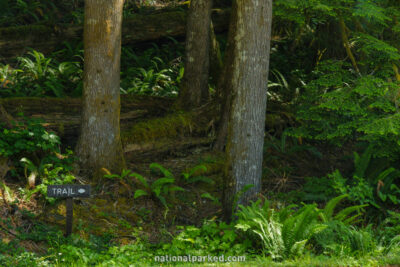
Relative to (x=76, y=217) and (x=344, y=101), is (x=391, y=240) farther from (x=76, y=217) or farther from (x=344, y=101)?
(x=76, y=217)

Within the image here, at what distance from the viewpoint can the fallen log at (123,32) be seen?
11.7m

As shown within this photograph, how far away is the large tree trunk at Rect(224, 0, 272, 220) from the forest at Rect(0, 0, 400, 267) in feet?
0.06

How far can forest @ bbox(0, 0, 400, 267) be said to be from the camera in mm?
5496

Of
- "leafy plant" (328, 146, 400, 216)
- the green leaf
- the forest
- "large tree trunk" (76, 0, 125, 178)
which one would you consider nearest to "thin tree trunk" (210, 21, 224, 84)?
the forest

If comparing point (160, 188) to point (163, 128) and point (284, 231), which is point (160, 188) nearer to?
point (163, 128)

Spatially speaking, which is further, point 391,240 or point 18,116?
point 18,116

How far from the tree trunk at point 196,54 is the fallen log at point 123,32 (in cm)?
339

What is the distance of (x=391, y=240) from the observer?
562cm

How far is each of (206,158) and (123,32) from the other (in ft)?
18.4

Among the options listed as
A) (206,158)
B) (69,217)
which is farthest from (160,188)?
(69,217)

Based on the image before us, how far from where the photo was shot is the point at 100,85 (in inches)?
272

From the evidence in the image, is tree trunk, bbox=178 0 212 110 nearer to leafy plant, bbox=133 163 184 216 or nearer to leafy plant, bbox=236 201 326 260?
leafy plant, bbox=133 163 184 216

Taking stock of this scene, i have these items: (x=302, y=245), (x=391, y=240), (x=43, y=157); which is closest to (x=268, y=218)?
(x=302, y=245)

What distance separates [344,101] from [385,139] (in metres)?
0.86
